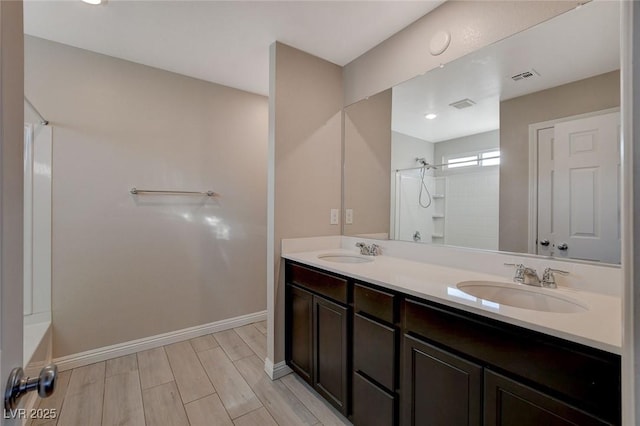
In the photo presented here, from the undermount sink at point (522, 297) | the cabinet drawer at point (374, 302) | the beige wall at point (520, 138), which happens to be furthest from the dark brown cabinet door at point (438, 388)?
the beige wall at point (520, 138)

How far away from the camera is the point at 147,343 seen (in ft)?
7.86

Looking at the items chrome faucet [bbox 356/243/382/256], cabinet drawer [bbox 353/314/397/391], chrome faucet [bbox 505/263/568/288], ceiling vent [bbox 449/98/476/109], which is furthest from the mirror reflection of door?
chrome faucet [bbox 356/243/382/256]

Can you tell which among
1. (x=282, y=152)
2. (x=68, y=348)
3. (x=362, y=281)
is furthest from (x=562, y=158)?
(x=68, y=348)

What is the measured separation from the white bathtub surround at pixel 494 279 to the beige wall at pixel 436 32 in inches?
46.1

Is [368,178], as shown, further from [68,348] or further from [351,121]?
[68,348]

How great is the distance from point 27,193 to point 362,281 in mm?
2412

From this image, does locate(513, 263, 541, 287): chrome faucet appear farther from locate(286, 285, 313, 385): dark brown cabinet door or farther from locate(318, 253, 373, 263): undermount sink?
locate(286, 285, 313, 385): dark brown cabinet door

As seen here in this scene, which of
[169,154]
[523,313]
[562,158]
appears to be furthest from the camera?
[169,154]

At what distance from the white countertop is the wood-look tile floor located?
35.3 inches

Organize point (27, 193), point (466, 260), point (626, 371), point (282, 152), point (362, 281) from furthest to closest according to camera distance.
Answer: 1. point (282, 152)
2. point (27, 193)
3. point (466, 260)
4. point (362, 281)
5. point (626, 371)

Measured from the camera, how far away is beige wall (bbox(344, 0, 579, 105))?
137cm

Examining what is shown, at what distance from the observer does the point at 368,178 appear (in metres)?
2.35

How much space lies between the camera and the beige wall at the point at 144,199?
2.08 meters

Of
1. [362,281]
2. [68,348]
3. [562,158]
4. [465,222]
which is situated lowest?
[68,348]
